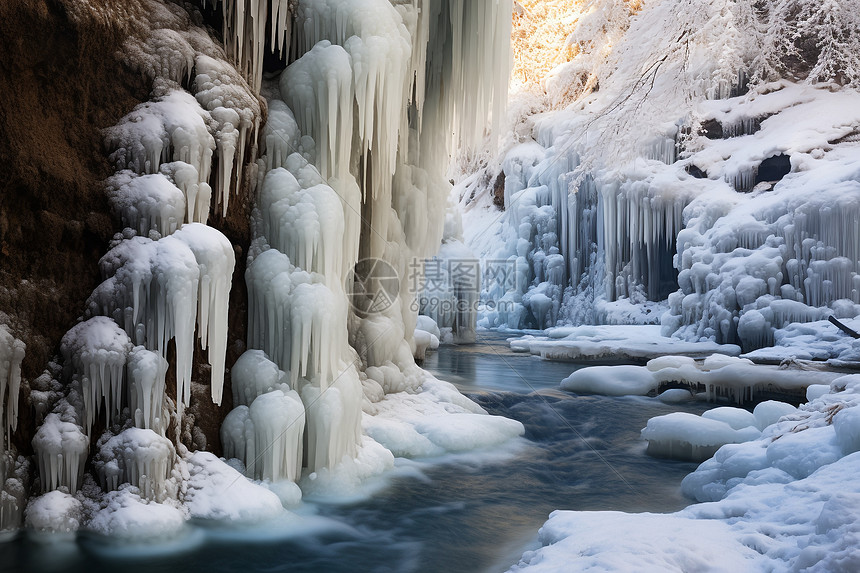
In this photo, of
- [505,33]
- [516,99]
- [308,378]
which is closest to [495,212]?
[516,99]

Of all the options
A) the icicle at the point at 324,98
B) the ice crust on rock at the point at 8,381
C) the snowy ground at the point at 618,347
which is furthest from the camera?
the snowy ground at the point at 618,347

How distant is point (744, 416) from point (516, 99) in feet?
71.1

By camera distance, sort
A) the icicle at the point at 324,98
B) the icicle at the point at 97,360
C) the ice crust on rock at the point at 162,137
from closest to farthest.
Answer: the icicle at the point at 97,360
the ice crust on rock at the point at 162,137
the icicle at the point at 324,98

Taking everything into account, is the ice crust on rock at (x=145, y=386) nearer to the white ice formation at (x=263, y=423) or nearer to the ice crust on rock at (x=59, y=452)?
the ice crust on rock at (x=59, y=452)

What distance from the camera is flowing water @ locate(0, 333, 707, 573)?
3.53m

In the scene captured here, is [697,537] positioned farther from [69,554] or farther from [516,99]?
[516,99]

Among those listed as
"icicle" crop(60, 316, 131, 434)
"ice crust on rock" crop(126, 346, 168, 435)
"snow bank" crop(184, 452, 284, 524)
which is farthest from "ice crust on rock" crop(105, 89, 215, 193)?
"snow bank" crop(184, 452, 284, 524)

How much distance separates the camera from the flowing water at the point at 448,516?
3.53m

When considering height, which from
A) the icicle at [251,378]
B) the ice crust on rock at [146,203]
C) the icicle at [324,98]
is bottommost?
the icicle at [251,378]

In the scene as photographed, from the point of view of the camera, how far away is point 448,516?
15.2 ft

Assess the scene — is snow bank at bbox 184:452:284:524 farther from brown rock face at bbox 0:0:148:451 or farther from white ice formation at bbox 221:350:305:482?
brown rock face at bbox 0:0:148:451

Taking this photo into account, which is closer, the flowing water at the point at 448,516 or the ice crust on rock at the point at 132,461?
the flowing water at the point at 448,516

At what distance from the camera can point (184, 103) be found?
429 cm

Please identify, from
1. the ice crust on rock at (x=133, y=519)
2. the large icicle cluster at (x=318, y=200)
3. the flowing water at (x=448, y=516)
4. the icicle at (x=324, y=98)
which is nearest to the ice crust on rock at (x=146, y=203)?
the large icicle cluster at (x=318, y=200)
